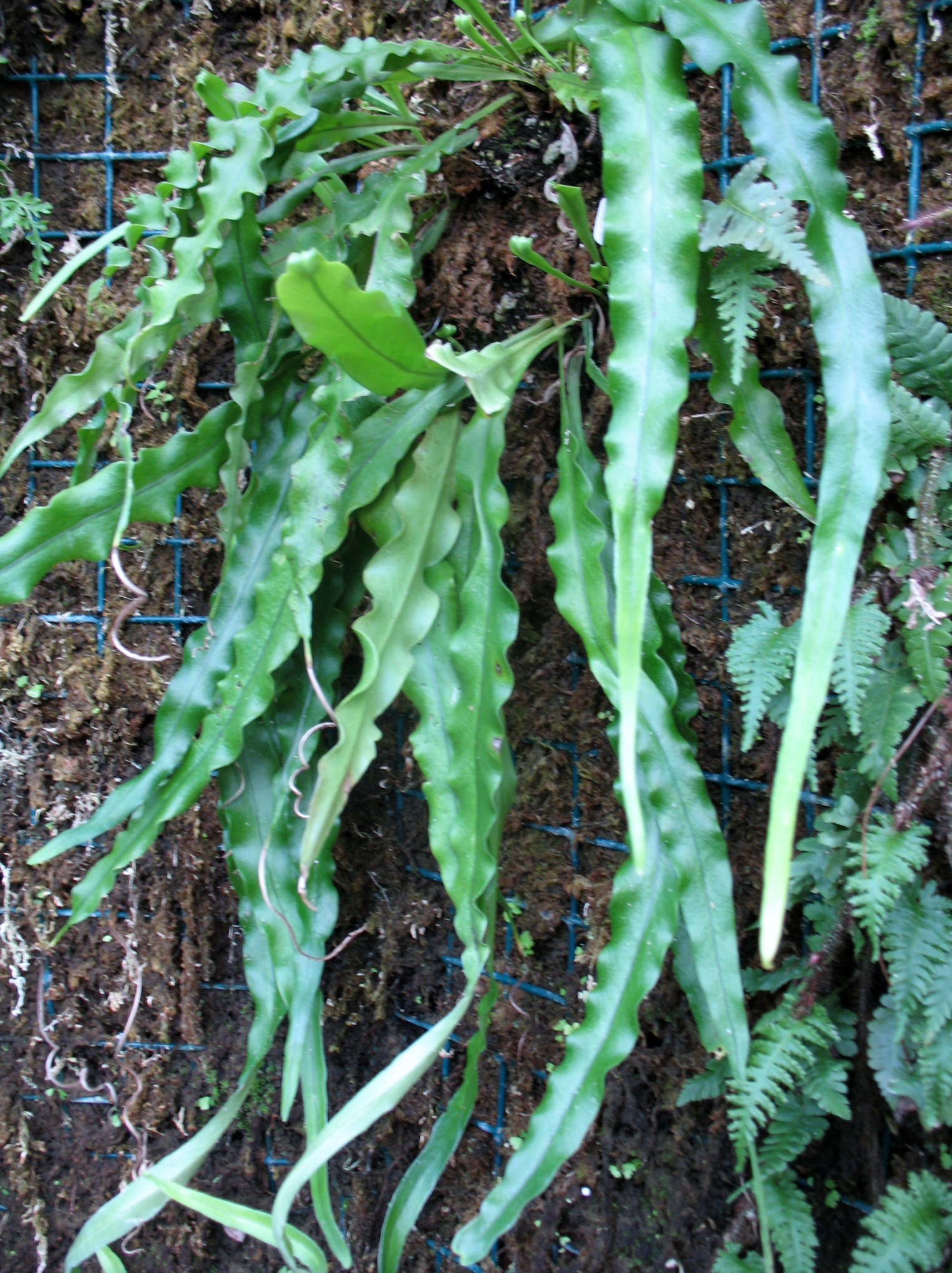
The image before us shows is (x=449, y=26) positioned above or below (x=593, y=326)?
above

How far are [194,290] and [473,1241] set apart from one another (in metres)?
0.69

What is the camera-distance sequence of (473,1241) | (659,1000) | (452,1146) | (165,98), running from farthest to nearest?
(165,98)
(659,1000)
(452,1146)
(473,1241)

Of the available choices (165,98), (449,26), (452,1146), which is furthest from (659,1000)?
(165,98)

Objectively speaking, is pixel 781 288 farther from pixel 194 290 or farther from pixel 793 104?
pixel 194 290

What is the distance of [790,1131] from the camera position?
0.67 meters

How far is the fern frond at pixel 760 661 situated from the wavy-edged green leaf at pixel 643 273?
155mm

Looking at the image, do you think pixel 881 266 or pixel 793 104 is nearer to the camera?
pixel 793 104

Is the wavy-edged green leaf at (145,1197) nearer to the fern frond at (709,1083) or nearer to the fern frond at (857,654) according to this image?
the fern frond at (709,1083)

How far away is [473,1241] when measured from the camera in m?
0.58

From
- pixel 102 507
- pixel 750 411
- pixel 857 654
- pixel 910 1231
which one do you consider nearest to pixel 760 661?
pixel 857 654

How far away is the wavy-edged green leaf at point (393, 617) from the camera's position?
23.4 inches

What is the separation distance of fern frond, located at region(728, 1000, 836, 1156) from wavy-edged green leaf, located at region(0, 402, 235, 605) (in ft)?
2.06

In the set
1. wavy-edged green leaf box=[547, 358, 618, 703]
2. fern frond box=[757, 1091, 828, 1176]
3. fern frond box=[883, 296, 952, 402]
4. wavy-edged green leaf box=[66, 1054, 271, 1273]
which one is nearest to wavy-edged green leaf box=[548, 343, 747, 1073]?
wavy-edged green leaf box=[547, 358, 618, 703]

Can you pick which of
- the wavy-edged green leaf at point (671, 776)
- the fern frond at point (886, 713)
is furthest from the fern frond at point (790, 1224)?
the fern frond at point (886, 713)
